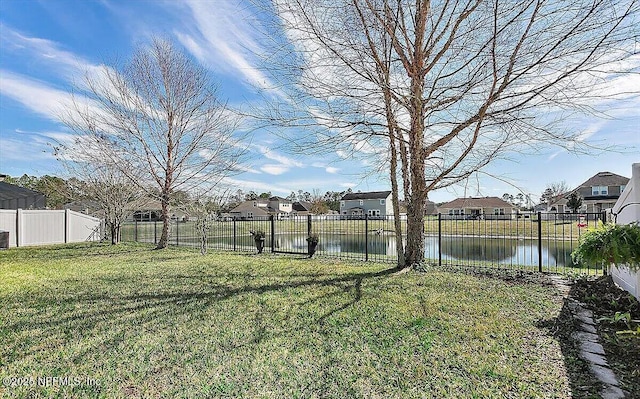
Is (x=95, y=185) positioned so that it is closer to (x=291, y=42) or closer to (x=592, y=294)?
(x=291, y=42)

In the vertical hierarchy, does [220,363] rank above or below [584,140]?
below

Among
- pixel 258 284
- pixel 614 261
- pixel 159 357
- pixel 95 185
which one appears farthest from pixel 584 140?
pixel 95 185

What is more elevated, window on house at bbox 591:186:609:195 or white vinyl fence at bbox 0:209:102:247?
window on house at bbox 591:186:609:195

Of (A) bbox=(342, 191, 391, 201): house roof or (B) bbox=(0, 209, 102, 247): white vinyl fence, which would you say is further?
(A) bbox=(342, 191, 391, 201): house roof

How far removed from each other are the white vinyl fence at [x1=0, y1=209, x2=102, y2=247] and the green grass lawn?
9086mm

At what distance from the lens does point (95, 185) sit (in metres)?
13.0

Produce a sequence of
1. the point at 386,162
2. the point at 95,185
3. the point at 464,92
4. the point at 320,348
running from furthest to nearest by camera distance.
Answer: the point at 95,185 < the point at 386,162 < the point at 464,92 < the point at 320,348

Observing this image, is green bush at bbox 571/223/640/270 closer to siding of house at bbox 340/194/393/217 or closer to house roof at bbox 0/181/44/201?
house roof at bbox 0/181/44/201

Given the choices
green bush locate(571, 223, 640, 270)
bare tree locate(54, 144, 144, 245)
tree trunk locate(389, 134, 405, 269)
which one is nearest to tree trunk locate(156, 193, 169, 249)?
bare tree locate(54, 144, 144, 245)

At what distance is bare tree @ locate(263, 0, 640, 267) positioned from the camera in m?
4.36

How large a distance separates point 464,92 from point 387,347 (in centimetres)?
373

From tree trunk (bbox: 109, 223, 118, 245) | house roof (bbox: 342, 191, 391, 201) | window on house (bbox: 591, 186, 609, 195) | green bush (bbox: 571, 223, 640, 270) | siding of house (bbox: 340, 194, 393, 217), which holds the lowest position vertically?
tree trunk (bbox: 109, 223, 118, 245)

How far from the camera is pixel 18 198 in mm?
15453

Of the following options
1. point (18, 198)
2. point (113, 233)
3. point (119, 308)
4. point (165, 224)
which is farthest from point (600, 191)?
point (18, 198)
